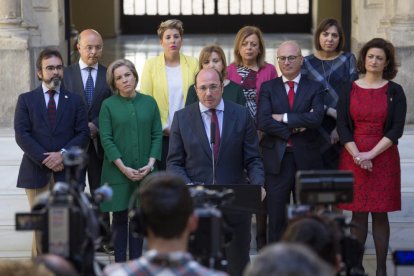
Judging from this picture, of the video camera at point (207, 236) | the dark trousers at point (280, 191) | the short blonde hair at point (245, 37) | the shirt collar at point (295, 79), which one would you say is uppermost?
the short blonde hair at point (245, 37)

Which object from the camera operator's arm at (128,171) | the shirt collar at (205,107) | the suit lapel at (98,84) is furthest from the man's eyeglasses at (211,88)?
the suit lapel at (98,84)

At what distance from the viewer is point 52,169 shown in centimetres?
907

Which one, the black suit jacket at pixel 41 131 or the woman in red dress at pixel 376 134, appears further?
the black suit jacket at pixel 41 131

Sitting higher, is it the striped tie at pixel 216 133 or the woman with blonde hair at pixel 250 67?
the woman with blonde hair at pixel 250 67

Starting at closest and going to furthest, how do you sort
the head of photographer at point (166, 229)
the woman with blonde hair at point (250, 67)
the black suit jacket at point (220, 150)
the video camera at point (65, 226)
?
the head of photographer at point (166, 229), the video camera at point (65, 226), the black suit jacket at point (220, 150), the woman with blonde hair at point (250, 67)

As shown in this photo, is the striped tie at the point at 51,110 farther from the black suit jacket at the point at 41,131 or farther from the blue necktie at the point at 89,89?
the blue necktie at the point at 89,89

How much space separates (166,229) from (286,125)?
470 cm

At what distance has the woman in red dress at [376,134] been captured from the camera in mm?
8938

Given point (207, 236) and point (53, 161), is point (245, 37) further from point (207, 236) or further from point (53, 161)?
point (207, 236)

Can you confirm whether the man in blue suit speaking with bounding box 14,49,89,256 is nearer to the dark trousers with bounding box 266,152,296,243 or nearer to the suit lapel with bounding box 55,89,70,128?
the suit lapel with bounding box 55,89,70,128

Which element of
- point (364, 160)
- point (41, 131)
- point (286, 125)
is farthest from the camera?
point (286, 125)

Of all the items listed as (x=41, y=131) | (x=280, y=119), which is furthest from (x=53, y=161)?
(x=280, y=119)

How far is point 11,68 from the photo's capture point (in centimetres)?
1391

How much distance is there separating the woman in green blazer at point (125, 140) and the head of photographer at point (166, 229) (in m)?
4.44
